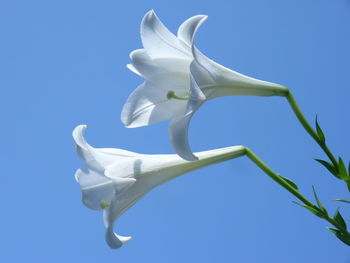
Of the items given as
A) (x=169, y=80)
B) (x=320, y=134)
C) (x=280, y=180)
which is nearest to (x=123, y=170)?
(x=169, y=80)

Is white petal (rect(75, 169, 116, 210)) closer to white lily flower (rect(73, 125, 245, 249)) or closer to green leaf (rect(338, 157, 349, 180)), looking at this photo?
white lily flower (rect(73, 125, 245, 249))

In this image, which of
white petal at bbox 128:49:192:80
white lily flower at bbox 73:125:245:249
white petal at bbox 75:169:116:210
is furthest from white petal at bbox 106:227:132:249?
white petal at bbox 128:49:192:80

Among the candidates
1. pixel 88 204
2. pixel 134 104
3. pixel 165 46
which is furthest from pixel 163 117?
pixel 88 204

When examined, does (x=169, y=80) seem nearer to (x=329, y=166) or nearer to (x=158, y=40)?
(x=158, y=40)

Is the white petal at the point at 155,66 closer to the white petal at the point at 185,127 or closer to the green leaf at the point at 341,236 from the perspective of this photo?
the white petal at the point at 185,127

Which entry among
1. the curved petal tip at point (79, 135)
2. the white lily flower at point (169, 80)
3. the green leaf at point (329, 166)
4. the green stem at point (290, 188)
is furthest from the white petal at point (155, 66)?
the green leaf at point (329, 166)

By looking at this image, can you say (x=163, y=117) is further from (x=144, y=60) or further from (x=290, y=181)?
(x=290, y=181)
